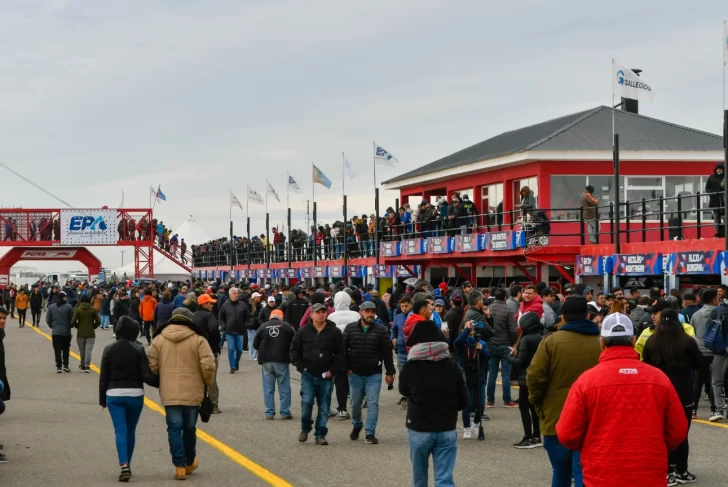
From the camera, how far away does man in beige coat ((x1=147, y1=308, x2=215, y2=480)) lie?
33.2 feet

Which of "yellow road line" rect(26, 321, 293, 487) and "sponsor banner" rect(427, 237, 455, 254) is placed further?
"sponsor banner" rect(427, 237, 455, 254)

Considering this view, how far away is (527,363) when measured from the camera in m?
11.3

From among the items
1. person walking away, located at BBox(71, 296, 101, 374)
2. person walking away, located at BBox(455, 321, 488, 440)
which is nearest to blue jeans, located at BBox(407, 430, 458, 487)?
person walking away, located at BBox(455, 321, 488, 440)

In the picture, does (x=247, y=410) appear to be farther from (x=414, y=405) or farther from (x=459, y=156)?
(x=459, y=156)

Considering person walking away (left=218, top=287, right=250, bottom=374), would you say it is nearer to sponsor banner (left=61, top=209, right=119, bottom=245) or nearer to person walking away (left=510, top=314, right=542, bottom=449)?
person walking away (left=510, top=314, right=542, bottom=449)

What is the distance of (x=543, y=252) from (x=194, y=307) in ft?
45.5

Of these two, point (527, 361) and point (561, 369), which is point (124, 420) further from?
point (561, 369)

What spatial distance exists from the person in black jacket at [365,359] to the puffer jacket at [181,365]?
268cm

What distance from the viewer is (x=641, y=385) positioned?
5465 mm

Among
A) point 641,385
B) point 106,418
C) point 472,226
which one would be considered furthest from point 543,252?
point 641,385

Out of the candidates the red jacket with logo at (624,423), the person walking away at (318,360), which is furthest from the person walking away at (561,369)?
the person walking away at (318,360)

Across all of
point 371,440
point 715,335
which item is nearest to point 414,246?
point 715,335

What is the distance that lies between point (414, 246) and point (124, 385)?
2648 cm

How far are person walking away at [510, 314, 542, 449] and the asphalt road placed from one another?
281 mm
